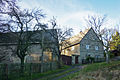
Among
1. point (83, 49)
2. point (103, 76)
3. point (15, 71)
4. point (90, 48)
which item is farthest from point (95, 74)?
point (90, 48)

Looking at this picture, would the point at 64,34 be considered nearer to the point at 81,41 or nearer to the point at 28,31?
the point at 28,31

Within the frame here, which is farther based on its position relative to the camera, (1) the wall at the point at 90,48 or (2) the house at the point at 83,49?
(1) the wall at the point at 90,48

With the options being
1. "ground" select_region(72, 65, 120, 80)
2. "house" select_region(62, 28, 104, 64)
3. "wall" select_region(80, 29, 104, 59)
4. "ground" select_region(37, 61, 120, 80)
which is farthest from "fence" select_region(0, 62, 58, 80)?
"wall" select_region(80, 29, 104, 59)

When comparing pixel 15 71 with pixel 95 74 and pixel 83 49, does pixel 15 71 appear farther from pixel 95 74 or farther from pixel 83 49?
pixel 83 49

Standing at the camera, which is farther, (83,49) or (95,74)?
(83,49)

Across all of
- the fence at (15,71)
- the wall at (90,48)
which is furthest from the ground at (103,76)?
the wall at (90,48)

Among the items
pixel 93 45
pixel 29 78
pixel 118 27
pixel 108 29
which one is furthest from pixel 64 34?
pixel 93 45

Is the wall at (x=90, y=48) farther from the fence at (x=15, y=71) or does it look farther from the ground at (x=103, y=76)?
the ground at (x=103, y=76)

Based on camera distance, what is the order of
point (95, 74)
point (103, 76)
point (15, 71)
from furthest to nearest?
point (15, 71)
point (95, 74)
point (103, 76)

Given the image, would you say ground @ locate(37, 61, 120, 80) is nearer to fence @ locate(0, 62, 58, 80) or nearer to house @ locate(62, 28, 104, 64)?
fence @ locate(0, 62, 58, 80)

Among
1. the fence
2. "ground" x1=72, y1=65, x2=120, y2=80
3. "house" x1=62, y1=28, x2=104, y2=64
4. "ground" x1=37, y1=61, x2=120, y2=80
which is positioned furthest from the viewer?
"house" x1=62, y1=28, x2=104, y2=64

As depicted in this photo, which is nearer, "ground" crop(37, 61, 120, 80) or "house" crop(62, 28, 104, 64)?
"ground" crop(37, 61, 120, 80)

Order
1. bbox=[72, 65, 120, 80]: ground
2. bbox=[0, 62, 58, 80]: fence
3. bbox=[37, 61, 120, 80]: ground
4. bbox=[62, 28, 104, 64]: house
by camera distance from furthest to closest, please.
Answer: bbox=[62, 28, 104, 64]: house, bbox=[0, 62, 58, 80]: fence, bbox=[37, 61, 120, 80]: ground, bbox=[72, 65, 120, 80]: ground

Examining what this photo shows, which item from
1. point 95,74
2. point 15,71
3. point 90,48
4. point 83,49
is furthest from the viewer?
point 90,48
